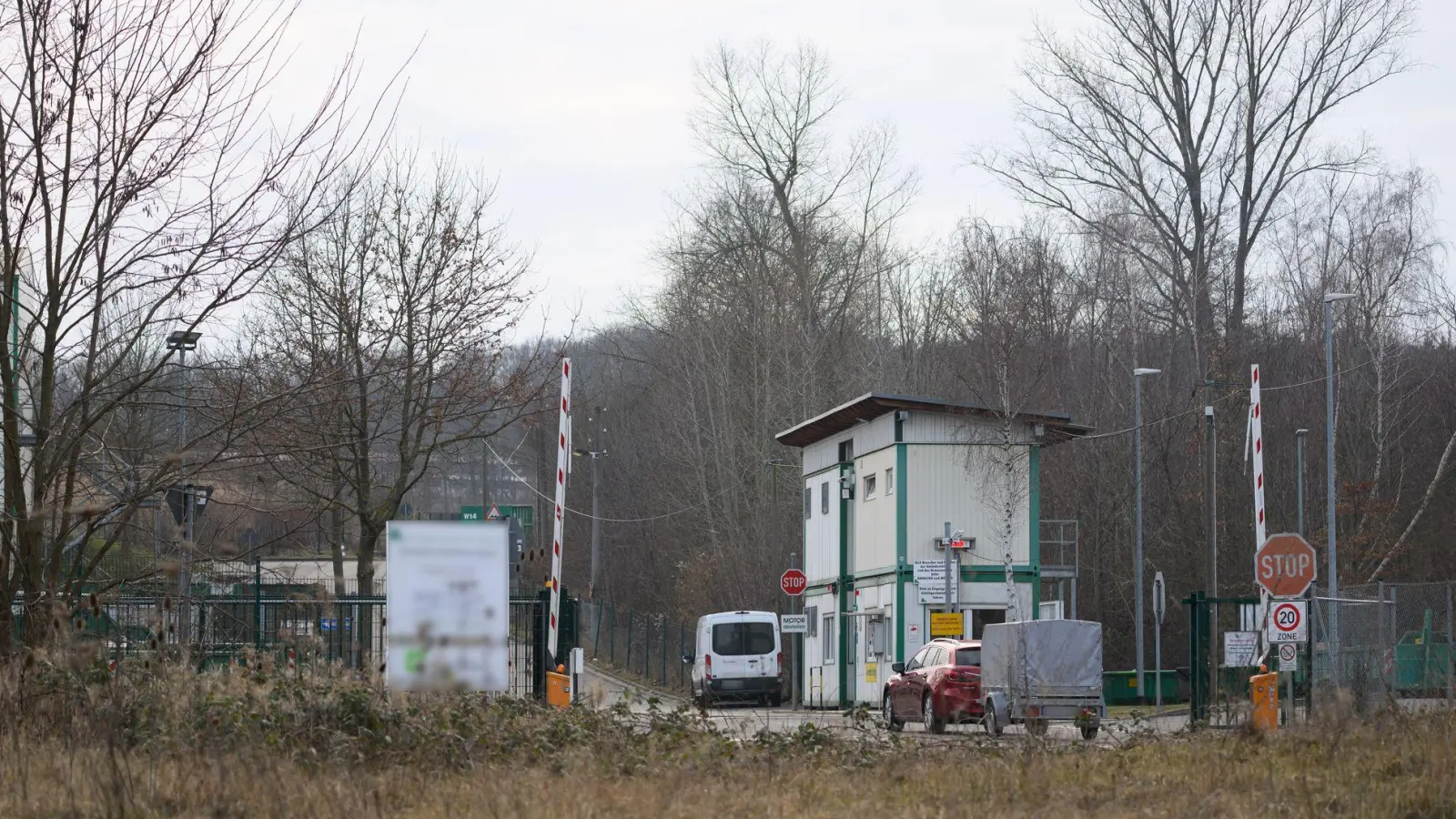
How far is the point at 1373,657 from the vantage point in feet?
68.7

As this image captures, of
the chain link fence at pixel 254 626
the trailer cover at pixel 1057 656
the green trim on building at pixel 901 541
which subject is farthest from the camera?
the green trim on building at pixel 901 541

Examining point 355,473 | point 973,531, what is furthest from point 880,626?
point 355,473

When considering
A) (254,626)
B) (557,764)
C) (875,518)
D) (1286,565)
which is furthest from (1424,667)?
(875,518)

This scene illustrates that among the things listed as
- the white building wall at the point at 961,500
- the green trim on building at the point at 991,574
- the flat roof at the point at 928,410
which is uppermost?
the flat roof at the point at 928,410

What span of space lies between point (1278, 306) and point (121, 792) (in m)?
53.4

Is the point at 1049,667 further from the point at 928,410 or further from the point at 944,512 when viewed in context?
the point at 928,410

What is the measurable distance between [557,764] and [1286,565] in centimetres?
1311

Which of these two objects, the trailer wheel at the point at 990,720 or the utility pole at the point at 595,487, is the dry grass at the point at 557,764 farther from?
the utility pole at the point at 595,487

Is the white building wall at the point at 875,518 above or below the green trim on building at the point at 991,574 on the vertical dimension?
above

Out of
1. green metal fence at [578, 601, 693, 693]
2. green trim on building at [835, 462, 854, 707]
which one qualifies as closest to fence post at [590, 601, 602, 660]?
green metal fence at [578, 601, 693, 693]

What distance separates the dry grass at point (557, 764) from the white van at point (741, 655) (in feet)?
93.4

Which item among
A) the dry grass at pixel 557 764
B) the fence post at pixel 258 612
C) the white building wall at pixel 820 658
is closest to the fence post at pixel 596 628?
the white building wall at pixel 820 658

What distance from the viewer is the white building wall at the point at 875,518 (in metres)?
39.5

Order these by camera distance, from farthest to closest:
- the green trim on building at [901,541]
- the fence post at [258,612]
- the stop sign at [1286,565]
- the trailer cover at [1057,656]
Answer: the green trim on building at [901,541] < the trailer cover at [1057,656] < the stop sign at [1286,565] < the fence post at [258,612]
